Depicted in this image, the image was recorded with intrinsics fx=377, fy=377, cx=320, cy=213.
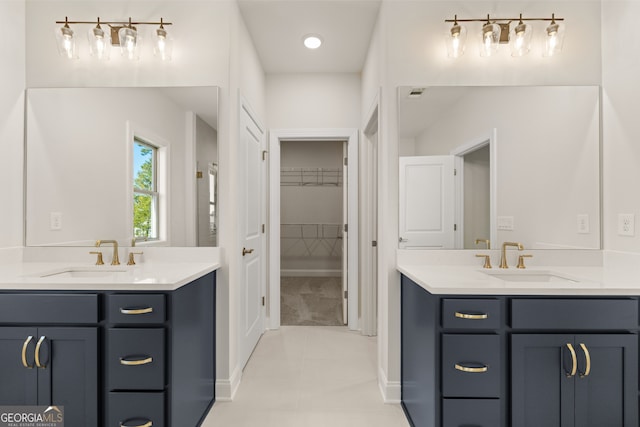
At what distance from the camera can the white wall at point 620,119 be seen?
200 centimetres

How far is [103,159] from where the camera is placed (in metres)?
2.30

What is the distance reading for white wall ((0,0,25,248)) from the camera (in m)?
2.18

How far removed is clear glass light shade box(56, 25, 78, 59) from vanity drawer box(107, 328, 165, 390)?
1685mm

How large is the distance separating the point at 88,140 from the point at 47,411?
1.49m

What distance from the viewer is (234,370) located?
241 centimetres

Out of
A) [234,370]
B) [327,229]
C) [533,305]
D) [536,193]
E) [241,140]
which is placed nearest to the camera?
[533,305]

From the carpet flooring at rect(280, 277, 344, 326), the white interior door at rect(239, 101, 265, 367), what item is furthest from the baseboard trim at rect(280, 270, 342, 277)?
the white interior door at rect(239, 101, 265, 367)

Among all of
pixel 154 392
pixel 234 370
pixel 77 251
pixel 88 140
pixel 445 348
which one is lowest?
pixel 234 370

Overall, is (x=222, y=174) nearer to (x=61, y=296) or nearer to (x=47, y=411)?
(x=61, y=296)

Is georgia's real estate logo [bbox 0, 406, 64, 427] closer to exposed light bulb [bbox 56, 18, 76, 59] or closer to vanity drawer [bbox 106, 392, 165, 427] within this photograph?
vanity drawer [bbox 106, 392, 165, 427]

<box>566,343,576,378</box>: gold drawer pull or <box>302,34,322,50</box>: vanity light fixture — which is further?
<box>302,34,322,50</box>: vanity light fixture

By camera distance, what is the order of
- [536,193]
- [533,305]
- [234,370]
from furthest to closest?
[234,370], [536,193], [533,305]

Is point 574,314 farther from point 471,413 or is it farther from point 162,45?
point 162,45

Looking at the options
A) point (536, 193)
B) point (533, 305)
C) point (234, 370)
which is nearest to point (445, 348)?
point (533, 305)
